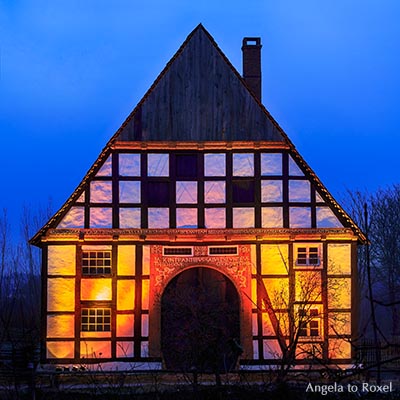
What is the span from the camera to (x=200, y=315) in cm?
1905

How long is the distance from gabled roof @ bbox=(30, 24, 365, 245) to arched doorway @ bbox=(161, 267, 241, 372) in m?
4.17

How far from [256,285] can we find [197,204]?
294 cm

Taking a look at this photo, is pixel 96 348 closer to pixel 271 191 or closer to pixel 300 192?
pixel 271 191

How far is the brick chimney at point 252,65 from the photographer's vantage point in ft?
73.6

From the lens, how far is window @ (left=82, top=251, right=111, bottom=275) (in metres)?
19.9

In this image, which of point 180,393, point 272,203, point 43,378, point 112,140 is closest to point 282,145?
point 272,203

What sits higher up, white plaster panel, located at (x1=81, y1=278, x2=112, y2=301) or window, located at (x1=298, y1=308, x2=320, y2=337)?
white plaster panel, located at (x1=81, y1=278, x2=112, y2=301)

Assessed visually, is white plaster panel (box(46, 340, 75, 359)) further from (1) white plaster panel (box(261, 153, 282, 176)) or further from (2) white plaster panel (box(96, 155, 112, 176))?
(1) white plaster panel (box(261, 153, 282, 176))

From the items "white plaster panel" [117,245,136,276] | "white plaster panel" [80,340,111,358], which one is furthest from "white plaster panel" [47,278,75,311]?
"white plaster panel" [117,245,136,276]

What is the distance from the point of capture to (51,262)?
19.9 meters

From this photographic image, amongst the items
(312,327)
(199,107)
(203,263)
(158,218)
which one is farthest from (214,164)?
(312,327)

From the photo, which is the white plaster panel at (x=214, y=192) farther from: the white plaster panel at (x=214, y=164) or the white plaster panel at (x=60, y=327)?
the white plaster panel at (x=60, y=327)

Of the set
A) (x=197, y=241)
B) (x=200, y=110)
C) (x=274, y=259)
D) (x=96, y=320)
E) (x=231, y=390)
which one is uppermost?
(x=200, y=110)

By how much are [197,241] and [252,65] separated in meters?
6.44
